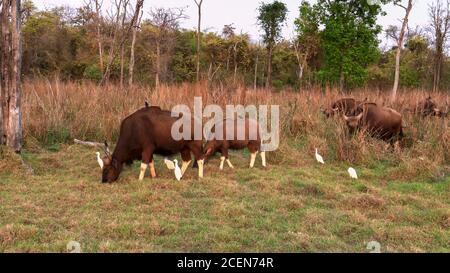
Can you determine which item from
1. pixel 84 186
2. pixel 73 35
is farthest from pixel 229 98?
pixel 73 35

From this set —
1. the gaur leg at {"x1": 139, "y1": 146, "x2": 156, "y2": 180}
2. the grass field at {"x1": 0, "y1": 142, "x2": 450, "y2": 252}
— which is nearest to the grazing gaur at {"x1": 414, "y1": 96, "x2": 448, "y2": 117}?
the grass field at {"x1": 0, "y1": 142, "x2": 450, "y2": 252}

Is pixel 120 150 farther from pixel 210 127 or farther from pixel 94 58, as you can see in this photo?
pixel 94 58

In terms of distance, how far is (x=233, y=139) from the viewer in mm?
8281

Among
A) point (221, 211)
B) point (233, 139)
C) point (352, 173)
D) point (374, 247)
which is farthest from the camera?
point (233, 139)

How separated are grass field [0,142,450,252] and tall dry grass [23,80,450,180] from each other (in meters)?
0.96

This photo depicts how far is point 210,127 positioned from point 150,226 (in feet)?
12.6

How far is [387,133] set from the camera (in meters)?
10.5

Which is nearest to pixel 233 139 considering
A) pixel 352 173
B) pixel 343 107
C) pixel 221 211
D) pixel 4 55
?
pixel 352 173

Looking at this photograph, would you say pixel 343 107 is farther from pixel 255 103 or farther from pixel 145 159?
pixel 145 159

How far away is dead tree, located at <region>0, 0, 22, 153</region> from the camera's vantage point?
7742 mm

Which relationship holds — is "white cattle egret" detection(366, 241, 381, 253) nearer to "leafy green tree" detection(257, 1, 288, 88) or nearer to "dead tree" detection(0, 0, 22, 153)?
"dead tree" detection(0, 0, 22, 153)

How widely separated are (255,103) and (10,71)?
619cm

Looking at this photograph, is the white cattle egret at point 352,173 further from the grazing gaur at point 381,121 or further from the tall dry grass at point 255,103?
the grazing gaur at point 381,121

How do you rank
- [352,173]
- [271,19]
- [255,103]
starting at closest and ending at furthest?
[352,173] → [255,103] → [271,19]
